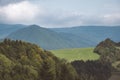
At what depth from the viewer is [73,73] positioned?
150 meters

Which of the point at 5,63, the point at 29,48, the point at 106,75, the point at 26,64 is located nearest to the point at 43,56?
the point at 29,48

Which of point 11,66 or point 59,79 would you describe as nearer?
point 11,66

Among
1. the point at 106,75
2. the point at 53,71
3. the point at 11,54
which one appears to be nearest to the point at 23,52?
the point at 11,54

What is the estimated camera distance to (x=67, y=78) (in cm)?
14488

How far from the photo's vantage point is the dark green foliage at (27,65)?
128250 mm

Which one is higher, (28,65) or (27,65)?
(27,65)

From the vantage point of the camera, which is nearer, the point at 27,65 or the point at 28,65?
the point at 27,65

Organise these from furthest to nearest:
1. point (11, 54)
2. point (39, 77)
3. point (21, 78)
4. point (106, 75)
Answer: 1. point (106, 75)
2. point (11, 54)
3. point (39, 77)
4. point (21, 78)

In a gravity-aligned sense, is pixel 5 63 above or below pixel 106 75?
above

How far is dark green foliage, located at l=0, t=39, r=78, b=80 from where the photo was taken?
421 ft

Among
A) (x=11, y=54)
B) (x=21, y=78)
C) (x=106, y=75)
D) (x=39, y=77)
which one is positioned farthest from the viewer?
(x=106, y=75)

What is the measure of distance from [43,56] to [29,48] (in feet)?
22.1

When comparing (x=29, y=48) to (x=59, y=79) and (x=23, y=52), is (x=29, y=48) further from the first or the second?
(x=59, y=79)

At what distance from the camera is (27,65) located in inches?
5359
